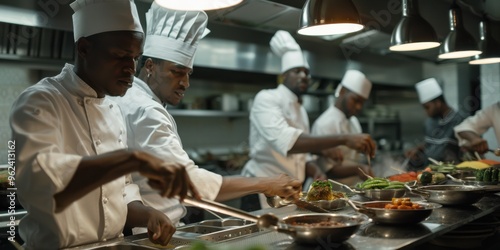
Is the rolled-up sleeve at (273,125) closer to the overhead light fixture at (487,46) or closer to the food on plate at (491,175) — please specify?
the food on plate at (491,175)

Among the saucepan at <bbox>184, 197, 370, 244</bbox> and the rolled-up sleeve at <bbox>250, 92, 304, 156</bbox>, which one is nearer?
the saucepan at <bbox>184, 197, 370, 244</bbox>

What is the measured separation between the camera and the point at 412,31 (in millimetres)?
2984

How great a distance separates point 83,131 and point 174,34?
87 centimetres

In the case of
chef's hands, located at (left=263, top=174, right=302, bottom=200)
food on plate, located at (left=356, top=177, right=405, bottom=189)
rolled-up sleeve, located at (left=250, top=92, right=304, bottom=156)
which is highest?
rolled-up sleeve, located at (left=250, top=92, right=304, bottom=156)

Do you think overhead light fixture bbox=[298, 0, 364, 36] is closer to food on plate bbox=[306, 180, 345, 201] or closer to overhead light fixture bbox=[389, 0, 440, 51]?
overhead light fixture bbox=[389, 0, 440, 51]

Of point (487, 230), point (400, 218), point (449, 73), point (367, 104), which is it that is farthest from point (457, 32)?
point (367, 104)

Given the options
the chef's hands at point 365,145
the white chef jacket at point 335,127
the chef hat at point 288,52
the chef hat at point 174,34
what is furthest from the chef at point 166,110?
the white chef jacket at point 335,127

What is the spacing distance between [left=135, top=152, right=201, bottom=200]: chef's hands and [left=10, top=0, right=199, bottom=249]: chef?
30 centimetres

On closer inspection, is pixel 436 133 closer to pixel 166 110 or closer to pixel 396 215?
pixel 396 215

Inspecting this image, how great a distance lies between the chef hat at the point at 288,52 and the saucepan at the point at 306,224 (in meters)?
2.73

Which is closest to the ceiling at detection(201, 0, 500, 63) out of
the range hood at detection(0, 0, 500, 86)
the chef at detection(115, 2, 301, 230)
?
the range hood at detection(0, 0, 500, 86)

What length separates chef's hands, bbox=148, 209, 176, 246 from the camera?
5.83 feet

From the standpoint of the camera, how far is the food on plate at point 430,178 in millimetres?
3047

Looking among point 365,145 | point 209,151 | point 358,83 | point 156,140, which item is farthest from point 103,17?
point 209,151
